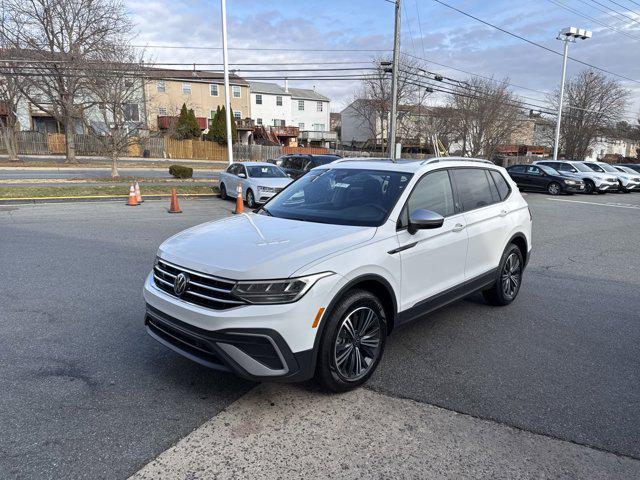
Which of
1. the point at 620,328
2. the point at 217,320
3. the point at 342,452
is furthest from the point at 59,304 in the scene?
the point at 620,328

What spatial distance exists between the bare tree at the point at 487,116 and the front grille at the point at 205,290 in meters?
40.1

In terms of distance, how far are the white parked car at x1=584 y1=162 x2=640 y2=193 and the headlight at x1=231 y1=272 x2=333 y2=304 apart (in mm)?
27681

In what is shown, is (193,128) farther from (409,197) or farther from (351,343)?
(351,343)

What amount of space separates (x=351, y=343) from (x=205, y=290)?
1.16m

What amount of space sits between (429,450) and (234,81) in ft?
200

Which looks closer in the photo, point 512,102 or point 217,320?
point 217,320

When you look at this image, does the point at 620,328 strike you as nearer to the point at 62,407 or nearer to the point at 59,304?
the point at 62,407

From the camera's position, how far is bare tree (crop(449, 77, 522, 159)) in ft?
133

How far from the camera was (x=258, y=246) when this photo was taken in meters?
3.31

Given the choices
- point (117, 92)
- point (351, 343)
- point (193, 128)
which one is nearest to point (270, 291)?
point (351, 343)

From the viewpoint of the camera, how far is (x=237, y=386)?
3.55 metres

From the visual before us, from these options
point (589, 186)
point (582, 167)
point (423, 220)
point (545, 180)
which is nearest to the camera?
point (423, 220)

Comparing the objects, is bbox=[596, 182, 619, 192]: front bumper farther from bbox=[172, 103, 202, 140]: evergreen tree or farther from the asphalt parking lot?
bbox=[172, 103, 202, 140]: evergreen tree

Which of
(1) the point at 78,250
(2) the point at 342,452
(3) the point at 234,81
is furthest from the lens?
(3) the point at 234,81
